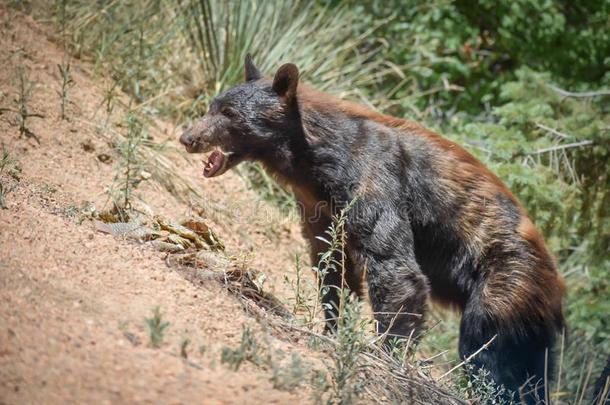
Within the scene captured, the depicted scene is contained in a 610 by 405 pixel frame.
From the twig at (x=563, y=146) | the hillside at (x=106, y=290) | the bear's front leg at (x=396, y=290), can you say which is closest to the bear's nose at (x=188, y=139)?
the hillside at (x=106, y=290)

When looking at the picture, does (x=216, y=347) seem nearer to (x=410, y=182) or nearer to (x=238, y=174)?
(x=410, y=182)

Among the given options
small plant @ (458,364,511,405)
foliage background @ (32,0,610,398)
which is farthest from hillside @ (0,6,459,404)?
foliage background @ (32,0,610,398)

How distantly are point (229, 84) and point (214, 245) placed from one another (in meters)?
3.43

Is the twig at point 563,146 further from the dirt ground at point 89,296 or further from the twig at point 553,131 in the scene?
the dirt ground at point 89,296

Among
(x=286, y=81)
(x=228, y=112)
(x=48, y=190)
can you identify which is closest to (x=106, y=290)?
(x=48, y=190)

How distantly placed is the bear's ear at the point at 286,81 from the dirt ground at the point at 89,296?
4.38 ft

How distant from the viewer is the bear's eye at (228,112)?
5966 millimetres

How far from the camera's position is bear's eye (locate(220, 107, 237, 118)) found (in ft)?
19.6

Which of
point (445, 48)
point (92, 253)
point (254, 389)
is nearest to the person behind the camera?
point (254, 389)

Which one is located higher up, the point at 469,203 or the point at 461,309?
the point at 469,203

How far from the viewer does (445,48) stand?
10.4 m

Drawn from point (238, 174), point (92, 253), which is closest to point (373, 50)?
point (238, 174)

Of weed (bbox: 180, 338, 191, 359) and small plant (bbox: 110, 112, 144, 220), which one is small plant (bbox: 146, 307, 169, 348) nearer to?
weed (bbox: 180, 338, 191, 359)

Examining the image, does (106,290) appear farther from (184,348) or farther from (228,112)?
(228,112)
